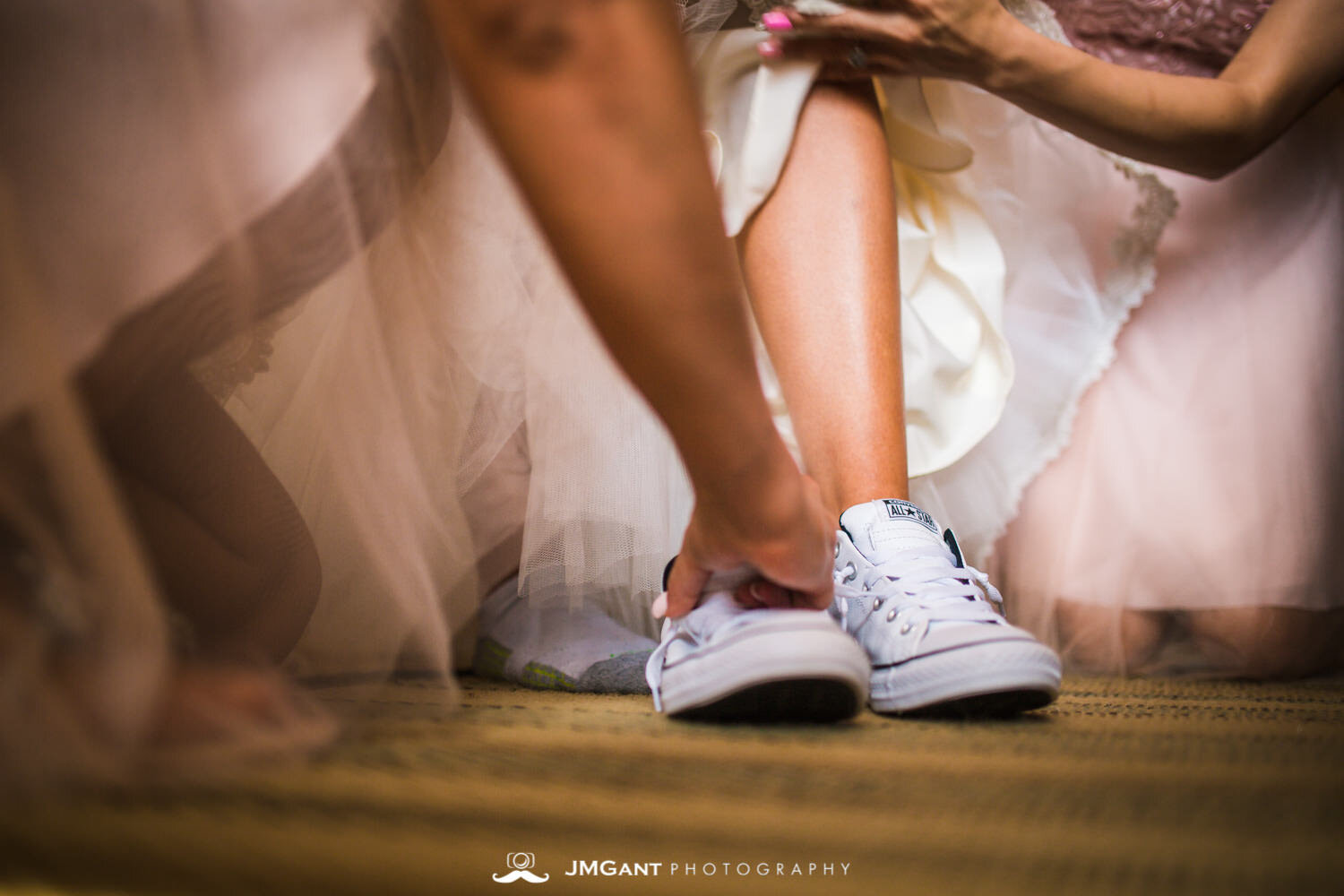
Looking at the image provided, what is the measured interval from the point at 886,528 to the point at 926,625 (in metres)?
0.08

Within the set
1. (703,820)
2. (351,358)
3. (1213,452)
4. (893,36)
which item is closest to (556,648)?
(351,358)

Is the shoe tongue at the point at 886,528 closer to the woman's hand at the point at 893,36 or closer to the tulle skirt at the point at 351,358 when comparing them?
the tulle skirt at the point at 351,358

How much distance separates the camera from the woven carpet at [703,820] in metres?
0.20

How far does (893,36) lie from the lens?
1.91ft

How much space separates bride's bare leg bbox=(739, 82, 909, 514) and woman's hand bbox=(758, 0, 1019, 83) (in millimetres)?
23

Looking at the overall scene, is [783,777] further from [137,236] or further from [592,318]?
[137,236]

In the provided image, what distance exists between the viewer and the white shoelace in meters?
0.45

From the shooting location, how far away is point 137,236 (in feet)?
1.04

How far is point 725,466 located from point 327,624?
0.33 metres

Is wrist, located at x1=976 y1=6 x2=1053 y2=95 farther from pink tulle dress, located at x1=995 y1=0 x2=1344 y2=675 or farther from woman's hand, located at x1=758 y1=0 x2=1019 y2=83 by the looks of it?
pink tulle dress, located at x1=995 y1=0 x2=1344 y2=675

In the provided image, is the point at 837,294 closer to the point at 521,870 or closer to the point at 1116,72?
the point at 1116,72

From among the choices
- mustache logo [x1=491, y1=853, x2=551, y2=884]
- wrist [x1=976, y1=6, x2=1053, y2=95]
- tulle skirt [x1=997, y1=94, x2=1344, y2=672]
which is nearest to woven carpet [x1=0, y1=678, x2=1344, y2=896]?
mustache logo [x1=491, y1=853, x2=551, y2=884]

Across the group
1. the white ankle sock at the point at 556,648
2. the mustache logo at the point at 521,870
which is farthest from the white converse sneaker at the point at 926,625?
the mustache logo at the point at 521,870

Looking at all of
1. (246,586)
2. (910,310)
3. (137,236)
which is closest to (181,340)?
(137,236)
